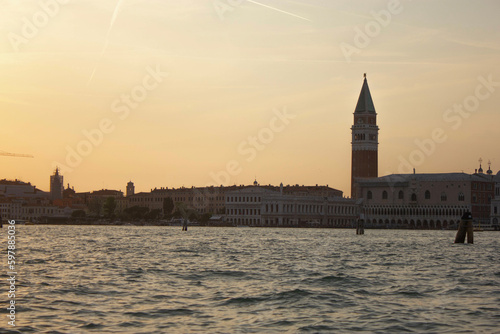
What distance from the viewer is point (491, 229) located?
→ 132500 mm

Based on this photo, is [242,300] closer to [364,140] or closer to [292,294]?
[292,294]

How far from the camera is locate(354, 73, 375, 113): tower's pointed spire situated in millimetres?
169750

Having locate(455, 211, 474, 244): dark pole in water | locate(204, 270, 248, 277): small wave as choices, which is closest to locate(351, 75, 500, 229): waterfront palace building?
locate(455, 211, 474, 244): dark pole in water

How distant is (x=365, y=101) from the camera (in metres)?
170

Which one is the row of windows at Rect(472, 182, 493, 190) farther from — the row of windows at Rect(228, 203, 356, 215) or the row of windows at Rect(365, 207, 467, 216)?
the row of windows at Rect(228, 203, 356, 215)

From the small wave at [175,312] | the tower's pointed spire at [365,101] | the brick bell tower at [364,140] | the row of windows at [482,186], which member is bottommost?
the small wave at [175,312]

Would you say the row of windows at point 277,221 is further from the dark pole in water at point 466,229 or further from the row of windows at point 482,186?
the dark pole in water at point 466,229

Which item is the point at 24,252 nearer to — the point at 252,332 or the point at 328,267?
the point at 328,267

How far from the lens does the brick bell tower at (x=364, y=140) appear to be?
166 metres

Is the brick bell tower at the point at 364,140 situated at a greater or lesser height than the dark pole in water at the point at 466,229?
greater

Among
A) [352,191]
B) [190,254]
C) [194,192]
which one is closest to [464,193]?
[352,191]

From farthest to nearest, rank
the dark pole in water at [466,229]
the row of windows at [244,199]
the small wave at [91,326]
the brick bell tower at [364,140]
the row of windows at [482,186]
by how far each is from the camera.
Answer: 1. the brick bell tower at [364,140]
2. the row of windows at [244,199]
3. the row of windows at [482,186]
4. the dark pole in water at [466,229]
5. the small wave at [91,326]

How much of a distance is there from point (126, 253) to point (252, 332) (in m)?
28.9

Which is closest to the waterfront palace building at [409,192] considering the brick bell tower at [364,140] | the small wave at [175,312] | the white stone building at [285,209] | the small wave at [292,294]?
the brick bell tower at [364,140]
